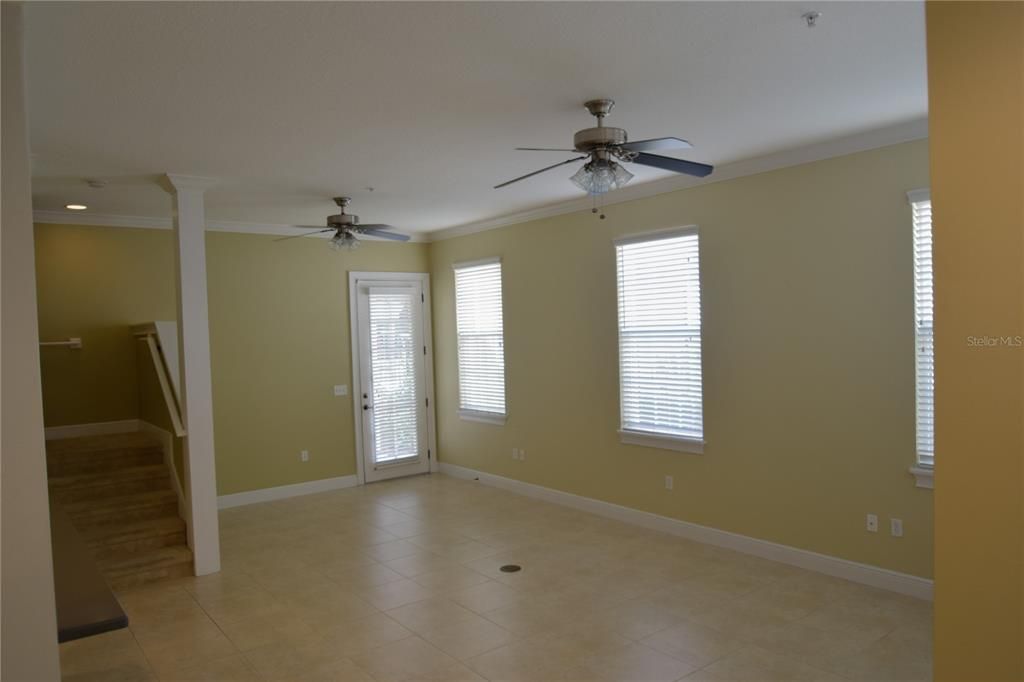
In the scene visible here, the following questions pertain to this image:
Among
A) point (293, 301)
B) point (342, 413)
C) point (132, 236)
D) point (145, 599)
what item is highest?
point (132, 236)

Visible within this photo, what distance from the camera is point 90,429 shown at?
21.1ft

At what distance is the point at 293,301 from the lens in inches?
295

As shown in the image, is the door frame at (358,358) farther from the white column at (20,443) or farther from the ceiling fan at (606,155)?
the white column at (20,443)

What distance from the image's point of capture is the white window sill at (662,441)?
548 cm

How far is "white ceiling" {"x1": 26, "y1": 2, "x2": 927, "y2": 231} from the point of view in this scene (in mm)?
2535

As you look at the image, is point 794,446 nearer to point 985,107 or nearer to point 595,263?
point 595,263

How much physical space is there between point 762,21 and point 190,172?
3920 mm

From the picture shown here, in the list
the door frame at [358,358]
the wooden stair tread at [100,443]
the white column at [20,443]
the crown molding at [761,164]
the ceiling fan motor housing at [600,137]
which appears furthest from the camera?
the door frame at [358,358]

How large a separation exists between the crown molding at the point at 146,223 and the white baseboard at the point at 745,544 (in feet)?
12.0

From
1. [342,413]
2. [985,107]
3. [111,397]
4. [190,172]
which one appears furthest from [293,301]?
[985,107]

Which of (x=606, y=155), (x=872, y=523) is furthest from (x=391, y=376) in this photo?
(x=872, y=523)

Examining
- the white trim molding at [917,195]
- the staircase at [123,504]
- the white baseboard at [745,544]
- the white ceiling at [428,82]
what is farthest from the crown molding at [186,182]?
the white trim molding at [917,195]

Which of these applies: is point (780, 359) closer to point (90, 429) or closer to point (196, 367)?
point (196, 367)

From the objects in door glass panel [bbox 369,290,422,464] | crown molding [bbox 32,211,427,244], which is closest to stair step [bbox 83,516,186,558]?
crown molding [bbox 32,211,427,244]
